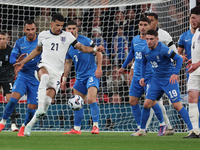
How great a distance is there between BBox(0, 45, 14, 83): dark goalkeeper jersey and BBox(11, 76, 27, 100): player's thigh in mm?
1374

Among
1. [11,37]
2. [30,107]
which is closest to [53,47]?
[30,107]

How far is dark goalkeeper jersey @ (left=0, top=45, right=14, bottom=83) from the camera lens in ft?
29.0

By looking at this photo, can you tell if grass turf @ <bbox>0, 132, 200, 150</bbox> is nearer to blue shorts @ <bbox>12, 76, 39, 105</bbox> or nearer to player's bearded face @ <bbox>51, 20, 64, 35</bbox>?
player's bearded face @ <bbox>51, 20, 64, 35</bbox>

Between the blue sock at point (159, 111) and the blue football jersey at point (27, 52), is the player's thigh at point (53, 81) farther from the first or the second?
the blue sock at point (159, 111)

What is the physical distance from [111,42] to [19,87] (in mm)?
4285

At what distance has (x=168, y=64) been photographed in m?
6.49

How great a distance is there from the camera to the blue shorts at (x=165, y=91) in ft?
20.9

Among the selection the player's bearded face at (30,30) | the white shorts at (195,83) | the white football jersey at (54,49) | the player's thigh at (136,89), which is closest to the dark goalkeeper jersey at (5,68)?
the player's bearded face at (30,30)

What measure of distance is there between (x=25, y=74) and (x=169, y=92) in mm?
3057

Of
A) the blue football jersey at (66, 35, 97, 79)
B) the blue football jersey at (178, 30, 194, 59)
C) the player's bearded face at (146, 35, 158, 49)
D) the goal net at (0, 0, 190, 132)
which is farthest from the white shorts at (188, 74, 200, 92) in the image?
the goal net at (0, 0, 190, 132)

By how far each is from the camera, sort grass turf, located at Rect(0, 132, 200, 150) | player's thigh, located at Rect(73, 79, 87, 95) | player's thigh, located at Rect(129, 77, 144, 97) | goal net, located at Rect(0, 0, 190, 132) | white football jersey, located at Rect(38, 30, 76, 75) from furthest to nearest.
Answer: goal net, located at Rect(0, 0, 190, 132), player's thigh, located at Rect(73, 79, 87, 95), player's thigh, located at Rect(129, 77, 144, 97), white football jersey, located at Rect(38, 30, 76, 75), grass turf, located at Rect(0, 132, 200, 150)

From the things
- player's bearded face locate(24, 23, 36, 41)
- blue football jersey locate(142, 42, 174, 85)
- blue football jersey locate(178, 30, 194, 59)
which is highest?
player's bearded face locate(24, 23, 36, 41)

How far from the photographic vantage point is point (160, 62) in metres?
6.41

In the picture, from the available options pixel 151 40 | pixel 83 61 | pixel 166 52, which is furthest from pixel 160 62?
pixel 83 61
